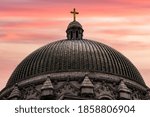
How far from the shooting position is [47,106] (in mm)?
35031

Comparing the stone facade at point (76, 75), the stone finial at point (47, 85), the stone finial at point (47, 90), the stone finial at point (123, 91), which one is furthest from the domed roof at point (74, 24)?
the stone finial at point (47, 90)

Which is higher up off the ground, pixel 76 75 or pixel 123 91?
pixel 76 75

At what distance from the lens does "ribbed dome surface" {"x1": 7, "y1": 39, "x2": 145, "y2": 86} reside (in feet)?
211

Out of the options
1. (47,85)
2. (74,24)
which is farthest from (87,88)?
(74,24)

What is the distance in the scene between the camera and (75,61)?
64375 mm

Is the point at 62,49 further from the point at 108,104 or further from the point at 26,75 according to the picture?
the point at 108,104

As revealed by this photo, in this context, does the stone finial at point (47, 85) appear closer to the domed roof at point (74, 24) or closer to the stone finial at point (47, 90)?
the stone finial at point (47, 90)

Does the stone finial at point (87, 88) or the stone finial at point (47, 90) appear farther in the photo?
the stone finial at point (47, 90)

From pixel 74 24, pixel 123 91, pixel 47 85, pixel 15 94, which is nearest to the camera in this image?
pixel 47 85

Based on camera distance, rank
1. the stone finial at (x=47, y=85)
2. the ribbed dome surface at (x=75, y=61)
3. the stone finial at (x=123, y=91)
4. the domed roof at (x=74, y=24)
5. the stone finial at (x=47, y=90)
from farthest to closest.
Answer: the domed roof at (x=74, y=24) → the ribbed dome surface at (x=75, y=61) → the stone finial at (x=123, y=91) → the stone finial at (x=47, y=85) → the stone finial at (x=47, y=90)

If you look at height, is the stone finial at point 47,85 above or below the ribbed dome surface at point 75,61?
below

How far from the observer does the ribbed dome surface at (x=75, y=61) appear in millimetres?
64312

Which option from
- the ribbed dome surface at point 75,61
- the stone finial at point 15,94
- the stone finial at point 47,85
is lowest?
the stone finial at point 15,94

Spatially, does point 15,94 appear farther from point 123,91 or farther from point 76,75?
point 123,91
